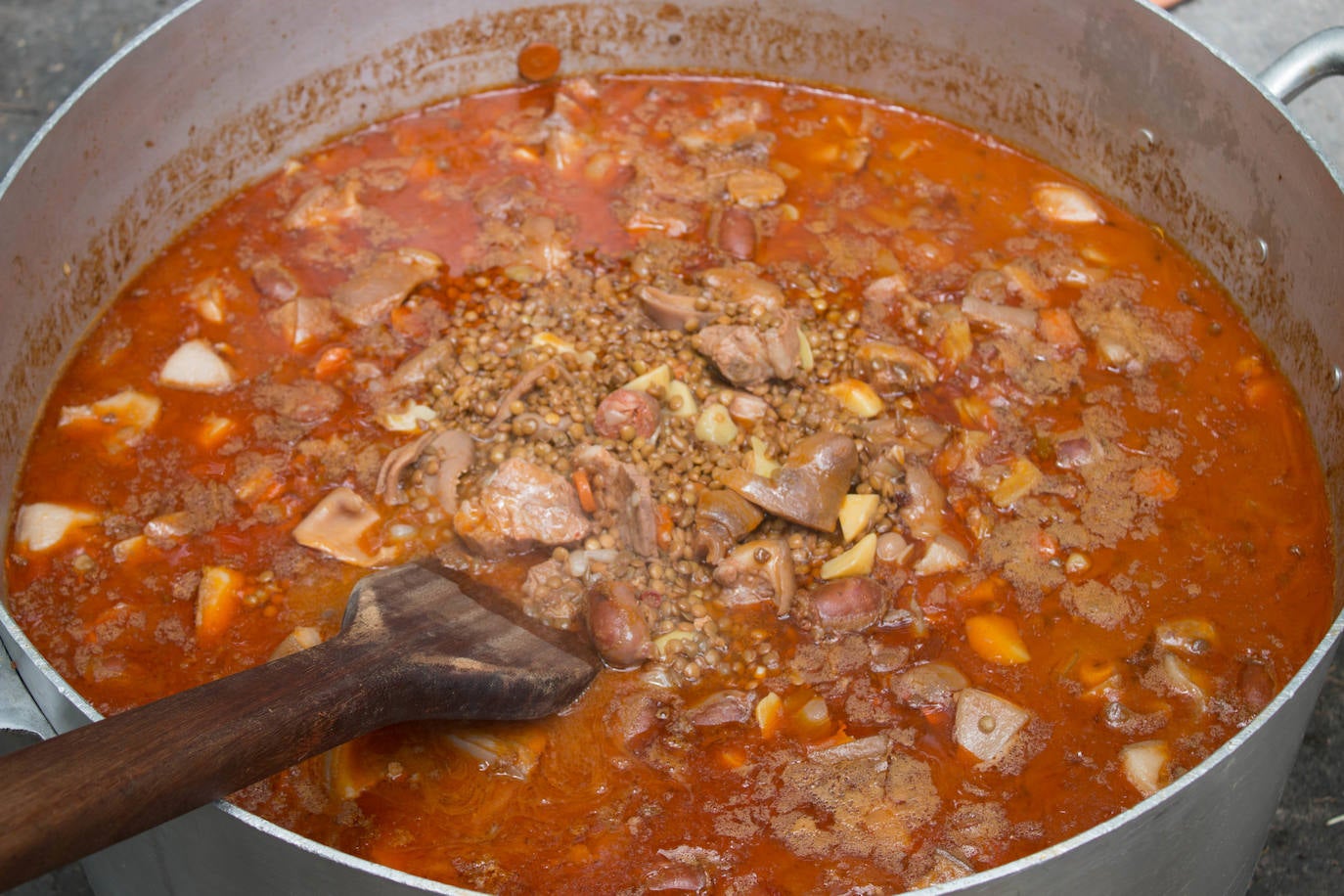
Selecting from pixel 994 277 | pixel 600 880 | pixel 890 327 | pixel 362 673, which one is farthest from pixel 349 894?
pixel 994 277

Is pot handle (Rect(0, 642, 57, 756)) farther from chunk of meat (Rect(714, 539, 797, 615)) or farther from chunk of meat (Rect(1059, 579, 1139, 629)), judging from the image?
chunk of meat (Rect(1059, 579, 1139, 629))

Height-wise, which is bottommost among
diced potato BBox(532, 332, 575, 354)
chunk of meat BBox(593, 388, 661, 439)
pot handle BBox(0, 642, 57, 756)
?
pot handle BBox(0, 642, 57, 756)

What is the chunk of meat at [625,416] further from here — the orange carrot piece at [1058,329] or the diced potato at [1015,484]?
the orange carrot piece at [1058,329]

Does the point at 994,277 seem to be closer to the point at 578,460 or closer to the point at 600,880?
the point at 578,460

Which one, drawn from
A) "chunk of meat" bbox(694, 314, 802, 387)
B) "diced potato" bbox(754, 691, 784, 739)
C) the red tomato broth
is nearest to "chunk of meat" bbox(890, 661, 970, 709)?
the red tomato broth

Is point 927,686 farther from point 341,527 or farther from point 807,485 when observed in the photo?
point 341,527

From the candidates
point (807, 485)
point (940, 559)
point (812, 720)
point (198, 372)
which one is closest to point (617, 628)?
point (812, 720)
